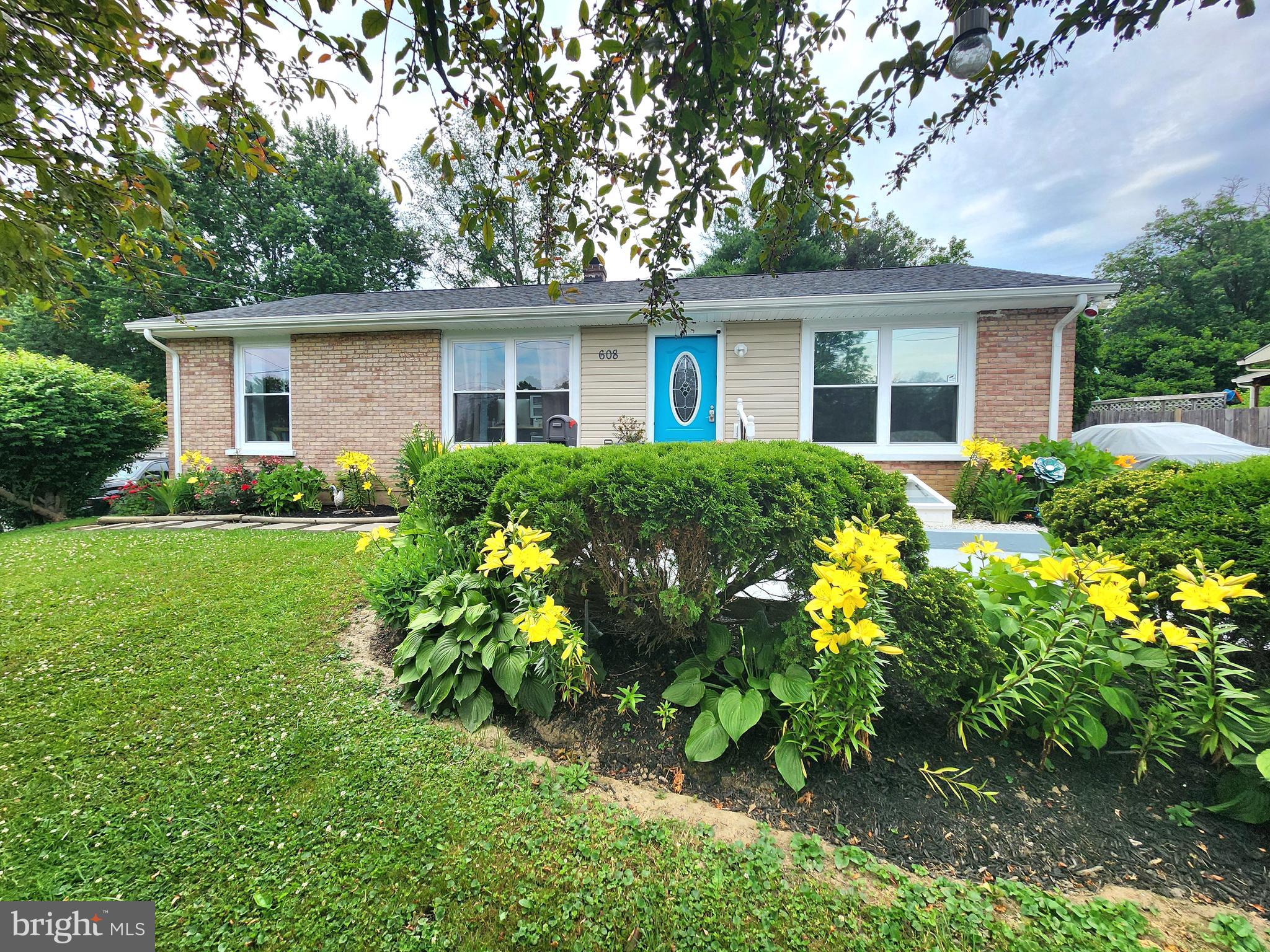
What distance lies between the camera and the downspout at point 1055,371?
20.7 feet

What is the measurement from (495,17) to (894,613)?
9.09 feet

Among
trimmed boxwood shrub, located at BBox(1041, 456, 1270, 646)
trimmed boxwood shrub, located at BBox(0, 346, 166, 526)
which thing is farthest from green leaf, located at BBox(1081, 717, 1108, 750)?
trimmed boxwood shrub, located at BBox(0, 346, 166, 526)

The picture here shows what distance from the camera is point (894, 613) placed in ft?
6.20

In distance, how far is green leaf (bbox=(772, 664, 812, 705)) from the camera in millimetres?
1755

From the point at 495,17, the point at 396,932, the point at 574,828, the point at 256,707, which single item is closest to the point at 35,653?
the point at 256,707

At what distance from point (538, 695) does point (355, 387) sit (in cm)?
771

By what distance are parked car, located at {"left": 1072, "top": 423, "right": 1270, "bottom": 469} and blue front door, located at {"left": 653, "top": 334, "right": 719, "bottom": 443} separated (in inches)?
215

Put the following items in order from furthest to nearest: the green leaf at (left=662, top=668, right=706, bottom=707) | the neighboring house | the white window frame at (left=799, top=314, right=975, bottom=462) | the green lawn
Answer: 1. the neighboring house
2. the white window frame at (left=799, top=314, right=975, bottom=462)
3. the green leaf at (left=662, top=668, right=706, bottom=707)
4. the green lawn

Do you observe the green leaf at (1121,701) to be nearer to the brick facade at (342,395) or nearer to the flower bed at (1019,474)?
the flower bed at (1019,474)

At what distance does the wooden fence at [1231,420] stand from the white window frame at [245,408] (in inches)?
717

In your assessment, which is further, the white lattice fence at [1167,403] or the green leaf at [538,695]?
the white lattice fence at [1167,403]

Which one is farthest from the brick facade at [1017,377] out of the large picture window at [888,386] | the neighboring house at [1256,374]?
the neighboring house at [1256,374]

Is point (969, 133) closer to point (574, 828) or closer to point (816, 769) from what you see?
point (816, 769)

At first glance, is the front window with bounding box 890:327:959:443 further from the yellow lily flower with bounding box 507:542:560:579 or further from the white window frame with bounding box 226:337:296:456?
the white window frame with bounding box 226:337:296:456
